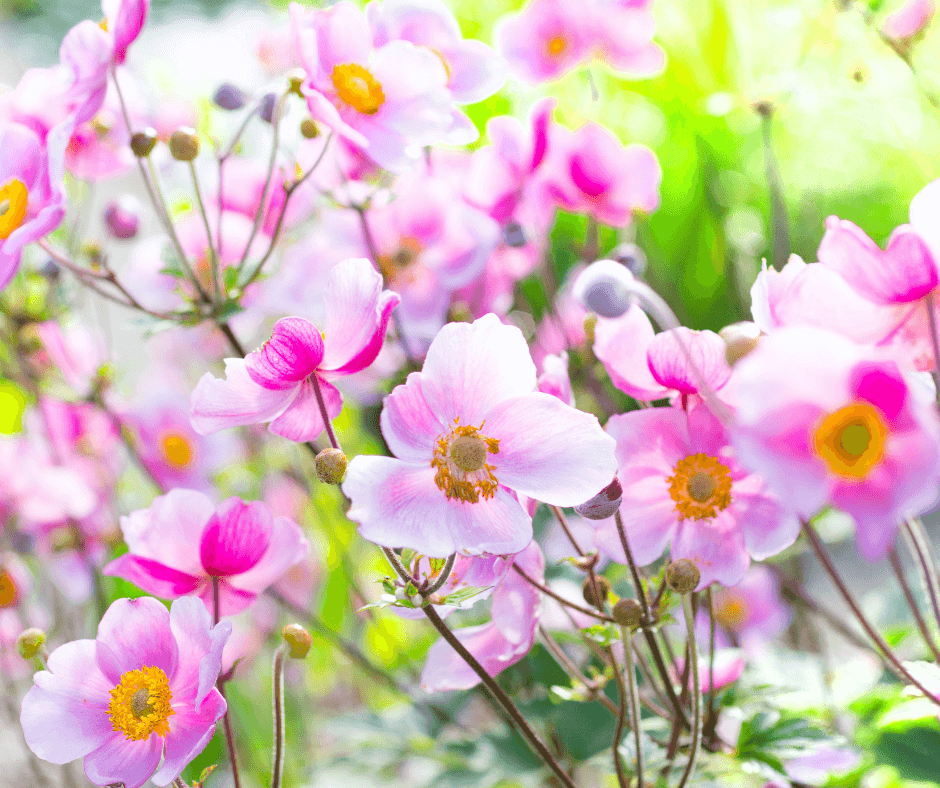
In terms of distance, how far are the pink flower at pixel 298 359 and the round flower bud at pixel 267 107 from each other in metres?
0.27

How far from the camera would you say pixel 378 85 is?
0.59 m

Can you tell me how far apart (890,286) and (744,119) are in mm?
1250

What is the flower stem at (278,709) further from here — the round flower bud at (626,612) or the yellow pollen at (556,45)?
the yellow pollen at (556,45)

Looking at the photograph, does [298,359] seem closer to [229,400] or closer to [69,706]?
[229,400]

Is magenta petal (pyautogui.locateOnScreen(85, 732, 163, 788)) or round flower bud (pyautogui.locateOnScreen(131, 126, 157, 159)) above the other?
round flower bud (pyautogui.locateOnScreen(131, 126, 157, 159))

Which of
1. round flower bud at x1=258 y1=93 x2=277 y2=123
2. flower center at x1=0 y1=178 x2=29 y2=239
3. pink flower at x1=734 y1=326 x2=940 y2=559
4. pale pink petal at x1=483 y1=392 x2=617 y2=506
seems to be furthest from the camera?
round flower bud at x1=258 y1=93 x2=277 y2=123

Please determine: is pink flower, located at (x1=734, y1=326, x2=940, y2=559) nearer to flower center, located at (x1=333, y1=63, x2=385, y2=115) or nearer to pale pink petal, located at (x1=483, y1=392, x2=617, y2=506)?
pale pink petal, located at (x1=483, y1=392, x2=617, y2=506)

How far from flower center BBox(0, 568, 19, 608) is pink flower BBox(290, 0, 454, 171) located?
67 cm

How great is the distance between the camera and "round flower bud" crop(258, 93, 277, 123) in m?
0.62

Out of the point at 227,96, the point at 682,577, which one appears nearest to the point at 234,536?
the point at 682,577

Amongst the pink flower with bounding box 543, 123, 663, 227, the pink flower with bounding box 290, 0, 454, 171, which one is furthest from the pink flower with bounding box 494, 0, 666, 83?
the pink flower with bounding box 290, 0, 454, 171

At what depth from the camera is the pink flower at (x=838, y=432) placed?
0.26 m

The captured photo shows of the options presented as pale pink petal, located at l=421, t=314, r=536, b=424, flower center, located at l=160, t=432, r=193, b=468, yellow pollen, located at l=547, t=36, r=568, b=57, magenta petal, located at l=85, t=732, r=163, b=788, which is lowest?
flower center, located at l=160, t=432, r=193, b=468

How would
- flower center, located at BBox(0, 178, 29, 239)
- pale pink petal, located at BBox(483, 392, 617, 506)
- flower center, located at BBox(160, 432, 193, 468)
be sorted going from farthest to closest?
1. flower center, located at BBox(160, 432, 193, 468)
2. flower center, located at BBox(0, 178, 29, 239)
3. pale pink petal, located at BBox(483, 392, 617, 506)
